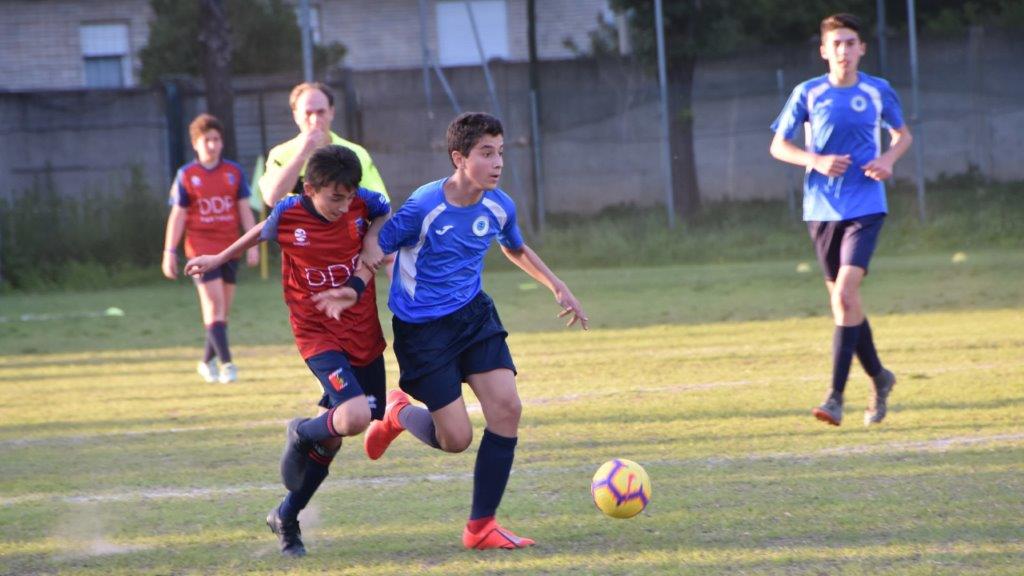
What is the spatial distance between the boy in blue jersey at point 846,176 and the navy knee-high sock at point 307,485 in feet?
9.56

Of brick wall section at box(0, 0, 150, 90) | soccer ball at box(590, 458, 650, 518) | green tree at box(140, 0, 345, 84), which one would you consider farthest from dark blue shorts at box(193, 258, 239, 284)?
brick wall section at box(0, 0, 150, 90)

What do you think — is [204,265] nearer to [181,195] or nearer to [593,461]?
[593,461]

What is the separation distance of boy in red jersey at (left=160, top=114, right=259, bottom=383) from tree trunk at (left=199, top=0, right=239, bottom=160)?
9.69m

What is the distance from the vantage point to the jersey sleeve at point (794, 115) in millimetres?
7316

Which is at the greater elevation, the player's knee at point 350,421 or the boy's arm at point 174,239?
the boy's arm at point 174,239

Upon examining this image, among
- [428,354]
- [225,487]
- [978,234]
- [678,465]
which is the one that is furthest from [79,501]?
[978,234]

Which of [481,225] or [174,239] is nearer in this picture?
[481,225]

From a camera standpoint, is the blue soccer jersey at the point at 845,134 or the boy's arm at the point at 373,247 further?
the blue soccer jersey at the point at 845,134

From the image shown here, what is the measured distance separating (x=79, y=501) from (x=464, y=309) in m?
2.13

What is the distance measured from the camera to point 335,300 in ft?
16.1

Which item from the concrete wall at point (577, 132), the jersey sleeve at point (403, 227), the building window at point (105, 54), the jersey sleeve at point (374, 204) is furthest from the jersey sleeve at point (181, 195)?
the building window at point (105, 54)

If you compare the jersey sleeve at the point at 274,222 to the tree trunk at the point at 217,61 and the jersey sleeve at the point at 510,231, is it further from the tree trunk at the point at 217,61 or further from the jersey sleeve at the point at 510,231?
the tree trunk at the point at 217,61

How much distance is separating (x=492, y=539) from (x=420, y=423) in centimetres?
62

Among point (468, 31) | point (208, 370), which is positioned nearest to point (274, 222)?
point (208, 370)
